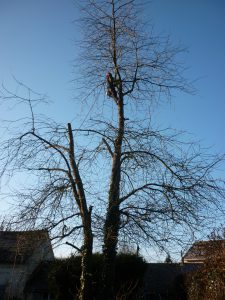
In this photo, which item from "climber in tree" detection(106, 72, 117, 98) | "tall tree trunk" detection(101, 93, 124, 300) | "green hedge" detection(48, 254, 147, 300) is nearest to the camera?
"tall tree trunk" detection(101, 93, 124, 300)

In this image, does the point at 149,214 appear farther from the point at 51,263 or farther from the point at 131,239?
the point at 51,263

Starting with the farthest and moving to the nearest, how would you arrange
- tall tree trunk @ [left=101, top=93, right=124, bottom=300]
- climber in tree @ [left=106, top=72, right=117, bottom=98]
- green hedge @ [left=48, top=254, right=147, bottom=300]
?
green hedge @ [left=48, top=254, right=147, bottom=300]
climber in tree @ [left=106, top=72, right=117, bottom=98]
tall tree trunk @ [left=101, top=93, right=124, bottom=300]

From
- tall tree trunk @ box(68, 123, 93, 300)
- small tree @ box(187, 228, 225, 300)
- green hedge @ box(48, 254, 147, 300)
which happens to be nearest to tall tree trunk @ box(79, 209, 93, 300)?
tall tree trunk @ box(68, 123, 93, 300)

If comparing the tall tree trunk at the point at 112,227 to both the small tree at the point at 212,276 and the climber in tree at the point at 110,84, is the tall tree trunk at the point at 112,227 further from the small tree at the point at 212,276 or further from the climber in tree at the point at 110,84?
the small tree at the point at 212,276

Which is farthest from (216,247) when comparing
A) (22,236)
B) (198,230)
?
(22,236)

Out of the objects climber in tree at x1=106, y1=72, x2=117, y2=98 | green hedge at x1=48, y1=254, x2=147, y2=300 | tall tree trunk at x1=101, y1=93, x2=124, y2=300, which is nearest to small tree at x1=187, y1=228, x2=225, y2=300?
tall tree trunk at x1=101, y1=93, x2=124, y2=300

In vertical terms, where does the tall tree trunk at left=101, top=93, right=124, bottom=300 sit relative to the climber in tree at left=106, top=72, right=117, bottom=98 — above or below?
below

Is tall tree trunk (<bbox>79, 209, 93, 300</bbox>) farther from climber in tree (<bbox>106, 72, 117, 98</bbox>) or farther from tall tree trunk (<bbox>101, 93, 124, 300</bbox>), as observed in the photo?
climber in tree (<bbox>106, 72, 117, 98</bbox>)

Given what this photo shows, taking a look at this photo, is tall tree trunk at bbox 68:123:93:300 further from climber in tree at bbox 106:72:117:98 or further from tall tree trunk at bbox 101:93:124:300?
climber in tree at bbox 106:72:117:98

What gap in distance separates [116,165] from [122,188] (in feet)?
2.20

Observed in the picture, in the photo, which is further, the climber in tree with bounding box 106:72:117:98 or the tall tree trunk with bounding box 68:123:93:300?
the climber in tree with bounding box 106:72:117:98

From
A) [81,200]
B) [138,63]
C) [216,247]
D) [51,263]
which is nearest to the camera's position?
[81,200]

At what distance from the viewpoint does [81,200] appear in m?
10.1

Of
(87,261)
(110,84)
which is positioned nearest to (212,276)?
(87,261)
